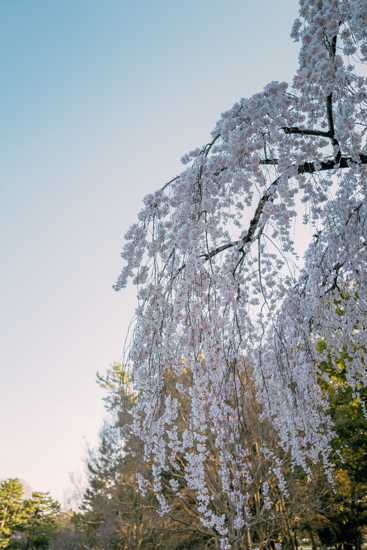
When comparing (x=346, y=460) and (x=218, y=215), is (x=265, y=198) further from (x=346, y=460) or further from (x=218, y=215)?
(x=346, y=460)

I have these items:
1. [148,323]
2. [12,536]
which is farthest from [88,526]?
[148,323]

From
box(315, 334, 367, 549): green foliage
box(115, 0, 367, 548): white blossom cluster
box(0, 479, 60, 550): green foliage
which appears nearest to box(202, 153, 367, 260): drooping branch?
box(115, 0, 367, 548): white blossom cluster

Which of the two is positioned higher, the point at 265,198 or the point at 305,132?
the point at 305,132

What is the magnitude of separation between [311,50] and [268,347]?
351 cm

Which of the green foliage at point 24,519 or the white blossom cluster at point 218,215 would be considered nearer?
the white blossom cluster at point 218,215

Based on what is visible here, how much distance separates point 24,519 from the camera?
18.3m

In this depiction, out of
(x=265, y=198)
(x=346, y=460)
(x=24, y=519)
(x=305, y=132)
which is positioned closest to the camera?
(x=305, y=132)

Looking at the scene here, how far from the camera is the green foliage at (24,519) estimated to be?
1783cm

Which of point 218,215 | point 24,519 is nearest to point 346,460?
point 218,215

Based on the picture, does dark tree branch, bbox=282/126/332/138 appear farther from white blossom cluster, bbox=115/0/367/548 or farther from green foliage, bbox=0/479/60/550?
green foliage, bbox=0/479/60/550

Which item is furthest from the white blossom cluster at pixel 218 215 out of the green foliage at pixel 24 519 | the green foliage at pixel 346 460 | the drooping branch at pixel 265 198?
the green foliage at pixel 24 519

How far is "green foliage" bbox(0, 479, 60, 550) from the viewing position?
17.8 meters

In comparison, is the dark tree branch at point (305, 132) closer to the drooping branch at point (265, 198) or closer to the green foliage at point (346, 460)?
the drooping branch at point (265, 198)

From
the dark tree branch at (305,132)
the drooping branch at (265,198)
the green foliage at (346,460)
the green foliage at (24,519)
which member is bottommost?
the green foliage at (24,519)
